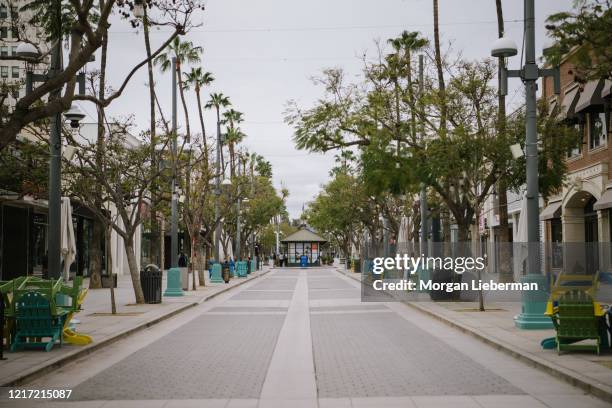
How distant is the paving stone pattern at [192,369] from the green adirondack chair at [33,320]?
4.68ft

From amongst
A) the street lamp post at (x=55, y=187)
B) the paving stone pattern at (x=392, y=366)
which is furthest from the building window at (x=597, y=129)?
the street lamp post at (x=55, y=187)

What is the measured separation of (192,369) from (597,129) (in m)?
25.0

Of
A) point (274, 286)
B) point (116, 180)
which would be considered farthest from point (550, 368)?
point (274, 286)

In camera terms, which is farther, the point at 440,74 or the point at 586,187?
the point at 586,187

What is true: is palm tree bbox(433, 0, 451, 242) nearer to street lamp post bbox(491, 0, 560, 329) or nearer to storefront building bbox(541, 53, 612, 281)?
storefront building bbox(541, 53, 612, 281)

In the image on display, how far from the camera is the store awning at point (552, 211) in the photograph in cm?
3700

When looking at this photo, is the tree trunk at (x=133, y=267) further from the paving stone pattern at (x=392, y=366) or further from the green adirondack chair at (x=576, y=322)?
the green adirondack chair at (x=576, y=322)

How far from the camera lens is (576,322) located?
11969 millimetres

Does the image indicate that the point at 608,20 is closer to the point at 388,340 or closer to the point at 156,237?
the point at 388,340

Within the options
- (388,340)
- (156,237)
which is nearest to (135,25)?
(388,340)

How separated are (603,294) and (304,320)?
11.7m

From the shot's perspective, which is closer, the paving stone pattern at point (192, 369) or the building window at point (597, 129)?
the paving stone pattern at point (192, 369)

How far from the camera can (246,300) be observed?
29391 mm

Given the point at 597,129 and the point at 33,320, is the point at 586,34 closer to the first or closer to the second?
the point at 33,320
